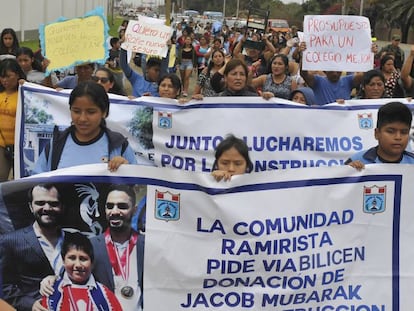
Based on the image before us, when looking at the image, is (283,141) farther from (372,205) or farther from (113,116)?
(372,205)

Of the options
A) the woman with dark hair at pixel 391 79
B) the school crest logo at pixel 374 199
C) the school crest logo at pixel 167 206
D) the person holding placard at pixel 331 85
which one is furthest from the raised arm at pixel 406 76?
the school crest logo at pixel 167 206

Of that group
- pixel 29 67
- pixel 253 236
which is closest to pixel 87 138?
pixel 253 236

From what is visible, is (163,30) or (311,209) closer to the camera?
(311,209)

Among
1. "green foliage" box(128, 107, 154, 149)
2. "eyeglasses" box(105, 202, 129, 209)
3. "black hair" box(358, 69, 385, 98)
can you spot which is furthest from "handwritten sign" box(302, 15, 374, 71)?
"eyeglasses" box(105, 202, 129, 209)

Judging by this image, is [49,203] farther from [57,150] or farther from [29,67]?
[29,67]

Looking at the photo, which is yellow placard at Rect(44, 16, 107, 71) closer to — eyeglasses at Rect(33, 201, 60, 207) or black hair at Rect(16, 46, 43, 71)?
black hair at Rect(16, 46, 43, 71)

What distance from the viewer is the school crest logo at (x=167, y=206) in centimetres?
323

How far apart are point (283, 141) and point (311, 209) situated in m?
2.49

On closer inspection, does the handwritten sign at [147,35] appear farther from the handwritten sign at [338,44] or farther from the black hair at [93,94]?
the black hair at [93,94]

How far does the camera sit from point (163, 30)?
353 inches

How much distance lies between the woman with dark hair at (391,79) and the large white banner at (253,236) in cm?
448

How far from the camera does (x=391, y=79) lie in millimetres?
8148

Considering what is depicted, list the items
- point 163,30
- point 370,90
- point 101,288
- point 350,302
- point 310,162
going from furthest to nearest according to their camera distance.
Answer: point 163,30 → point 370,90 → point 310,162 → point 350,302 → point 101,288

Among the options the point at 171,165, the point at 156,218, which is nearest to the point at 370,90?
the point at 171,165
